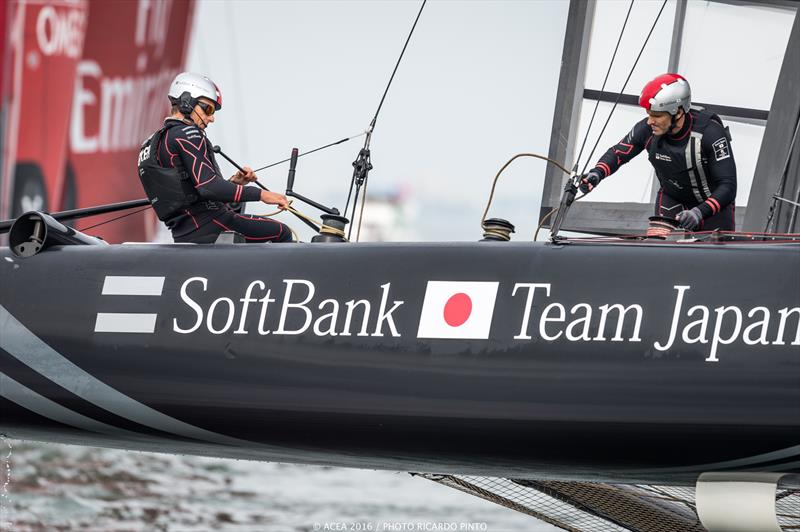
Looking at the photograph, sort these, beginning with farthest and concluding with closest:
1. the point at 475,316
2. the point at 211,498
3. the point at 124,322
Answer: the point at 211,498, the point at 124,322, the point at 475,316

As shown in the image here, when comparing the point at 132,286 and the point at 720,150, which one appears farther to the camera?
the point at 720,150

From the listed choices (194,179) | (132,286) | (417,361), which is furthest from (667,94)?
(132,286)

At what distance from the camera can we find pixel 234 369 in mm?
4551

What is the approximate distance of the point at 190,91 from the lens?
5086mm

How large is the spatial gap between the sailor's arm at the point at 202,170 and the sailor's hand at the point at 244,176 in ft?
0.48

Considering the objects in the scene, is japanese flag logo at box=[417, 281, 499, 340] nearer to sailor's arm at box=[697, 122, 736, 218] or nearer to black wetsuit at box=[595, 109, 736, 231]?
black wetsuit at box=[595, 109, 736, 231]

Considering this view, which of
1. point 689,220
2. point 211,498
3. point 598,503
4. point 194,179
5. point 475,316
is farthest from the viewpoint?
point 211,498

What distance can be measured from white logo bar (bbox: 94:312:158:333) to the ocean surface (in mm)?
5173

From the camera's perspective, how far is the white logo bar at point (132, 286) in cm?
475

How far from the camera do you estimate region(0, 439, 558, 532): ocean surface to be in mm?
10281

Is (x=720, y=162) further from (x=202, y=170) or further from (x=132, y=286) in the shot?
(x=132, y=286)

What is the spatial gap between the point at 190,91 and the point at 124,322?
2.78ft

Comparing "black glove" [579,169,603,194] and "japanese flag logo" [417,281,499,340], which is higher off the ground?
"black glove" [579,169,603,194]

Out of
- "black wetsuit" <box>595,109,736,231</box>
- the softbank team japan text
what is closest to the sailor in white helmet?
the softbank team japan text
